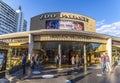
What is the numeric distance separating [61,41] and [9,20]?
98133mm

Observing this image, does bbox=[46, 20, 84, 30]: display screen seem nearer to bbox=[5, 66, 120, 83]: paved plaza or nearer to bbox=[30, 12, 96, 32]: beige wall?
bbox=[30, 12, 96, 32]: beige wall

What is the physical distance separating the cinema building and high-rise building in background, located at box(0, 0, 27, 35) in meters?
73.7

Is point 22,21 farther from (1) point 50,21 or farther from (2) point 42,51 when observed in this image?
(2) point 42,51

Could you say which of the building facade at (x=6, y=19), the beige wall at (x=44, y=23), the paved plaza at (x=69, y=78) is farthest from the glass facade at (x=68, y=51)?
the building facade at (x=6, y=19)

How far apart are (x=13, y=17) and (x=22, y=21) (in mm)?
15333

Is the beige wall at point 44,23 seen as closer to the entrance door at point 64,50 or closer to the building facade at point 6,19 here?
the entrance door at point 64,50

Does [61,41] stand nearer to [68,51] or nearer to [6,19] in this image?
[68,51]

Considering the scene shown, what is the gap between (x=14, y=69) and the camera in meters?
13.8

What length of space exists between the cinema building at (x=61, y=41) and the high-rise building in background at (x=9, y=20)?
73.7 meters

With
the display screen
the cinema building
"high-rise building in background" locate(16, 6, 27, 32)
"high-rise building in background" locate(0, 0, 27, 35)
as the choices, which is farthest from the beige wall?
"high-rise building in background" locate(16, 6, 27, 32)

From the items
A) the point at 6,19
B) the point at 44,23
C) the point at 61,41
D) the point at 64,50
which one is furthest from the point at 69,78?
the point at 6,19

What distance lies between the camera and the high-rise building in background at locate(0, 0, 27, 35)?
3942 inches

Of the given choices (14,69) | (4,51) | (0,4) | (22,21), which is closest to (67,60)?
(14,69)

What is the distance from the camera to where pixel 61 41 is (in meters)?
20.5
